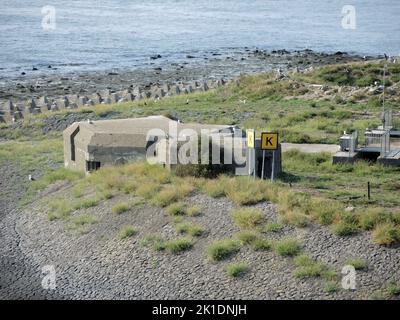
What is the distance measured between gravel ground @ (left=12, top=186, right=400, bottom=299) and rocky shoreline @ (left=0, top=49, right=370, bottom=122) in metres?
17.6

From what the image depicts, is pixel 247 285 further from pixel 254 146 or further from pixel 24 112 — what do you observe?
pixel 24 112

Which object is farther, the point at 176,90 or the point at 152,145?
the point at 176,90

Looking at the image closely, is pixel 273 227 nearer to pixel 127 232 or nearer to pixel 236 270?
pixel 236 270

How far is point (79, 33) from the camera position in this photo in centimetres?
10394

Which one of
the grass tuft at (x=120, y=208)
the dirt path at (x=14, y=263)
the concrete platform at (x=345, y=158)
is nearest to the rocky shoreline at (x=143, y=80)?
the dirt path at (x=14, y=263)

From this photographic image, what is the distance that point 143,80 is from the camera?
56094 mm

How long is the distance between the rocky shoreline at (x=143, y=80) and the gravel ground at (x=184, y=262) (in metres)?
17.6

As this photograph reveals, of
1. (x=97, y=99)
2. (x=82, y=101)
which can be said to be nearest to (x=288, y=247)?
(x=82, y=101)

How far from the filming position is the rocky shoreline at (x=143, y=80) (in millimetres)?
40406

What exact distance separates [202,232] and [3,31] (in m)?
84.5

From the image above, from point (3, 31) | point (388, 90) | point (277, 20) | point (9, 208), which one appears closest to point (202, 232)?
point (9, 208)

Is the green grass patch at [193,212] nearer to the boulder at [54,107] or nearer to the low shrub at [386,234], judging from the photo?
the low shrub at [386,234]

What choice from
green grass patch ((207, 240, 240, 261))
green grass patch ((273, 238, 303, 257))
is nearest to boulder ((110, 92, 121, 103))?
green grass patch ((207, 240, 240, 261))

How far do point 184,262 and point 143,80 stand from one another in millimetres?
40782
